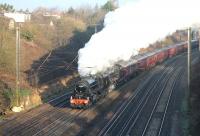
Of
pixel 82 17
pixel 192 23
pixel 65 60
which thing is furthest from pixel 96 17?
pixel 192 23

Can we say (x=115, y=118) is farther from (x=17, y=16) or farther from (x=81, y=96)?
(x=17, y=16)

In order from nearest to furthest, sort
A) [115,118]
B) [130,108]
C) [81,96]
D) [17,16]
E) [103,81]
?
[115,118]
[81,96]
[130,108]
[103,81]
[17,16]

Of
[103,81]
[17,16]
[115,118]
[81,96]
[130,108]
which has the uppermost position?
[17,16]

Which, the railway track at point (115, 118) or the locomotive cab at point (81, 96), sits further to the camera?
the locomotive cab at point (81, 96)

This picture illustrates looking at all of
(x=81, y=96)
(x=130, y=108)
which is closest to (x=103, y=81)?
(x=130, y=108)

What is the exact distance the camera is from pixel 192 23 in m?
36.7

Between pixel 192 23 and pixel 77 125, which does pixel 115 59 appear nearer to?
pixel 192 23

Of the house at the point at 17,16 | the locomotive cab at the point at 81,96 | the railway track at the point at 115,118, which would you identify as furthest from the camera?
the house at the point at 17,16

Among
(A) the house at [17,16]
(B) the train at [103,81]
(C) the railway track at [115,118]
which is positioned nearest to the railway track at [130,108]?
(C) the railway track at [115,118]

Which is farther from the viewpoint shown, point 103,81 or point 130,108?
point 103,81

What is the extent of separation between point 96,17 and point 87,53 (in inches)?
4060

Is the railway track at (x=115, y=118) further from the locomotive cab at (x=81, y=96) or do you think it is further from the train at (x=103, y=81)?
the train at (x=103, y=81)

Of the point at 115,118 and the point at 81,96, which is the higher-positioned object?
the point at 81,96

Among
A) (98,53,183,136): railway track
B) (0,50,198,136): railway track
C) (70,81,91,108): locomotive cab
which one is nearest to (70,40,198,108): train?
(70,81,91,108): locomotive cab
